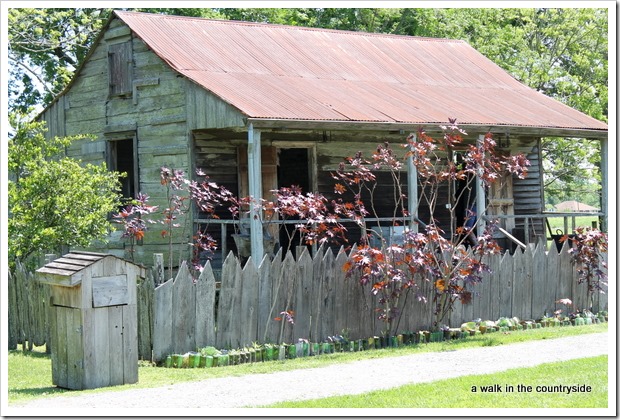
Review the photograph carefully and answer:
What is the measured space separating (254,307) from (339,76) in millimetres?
8840

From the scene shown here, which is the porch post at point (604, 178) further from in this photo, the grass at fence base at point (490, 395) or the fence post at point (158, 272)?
the fence post at point (158, 272)

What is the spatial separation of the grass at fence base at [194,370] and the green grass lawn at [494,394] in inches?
83.1

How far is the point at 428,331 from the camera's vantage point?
14766 mm

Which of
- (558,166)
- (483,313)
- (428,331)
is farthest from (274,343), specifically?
(558,166)

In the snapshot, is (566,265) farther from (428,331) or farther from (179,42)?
(179,42)

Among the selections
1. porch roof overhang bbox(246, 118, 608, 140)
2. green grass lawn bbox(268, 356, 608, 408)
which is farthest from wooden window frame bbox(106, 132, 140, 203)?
green grass lawn bbox(268, 356, 608, 408)

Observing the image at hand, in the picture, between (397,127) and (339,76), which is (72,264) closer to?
(397,127)

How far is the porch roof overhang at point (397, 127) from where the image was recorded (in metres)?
16.5

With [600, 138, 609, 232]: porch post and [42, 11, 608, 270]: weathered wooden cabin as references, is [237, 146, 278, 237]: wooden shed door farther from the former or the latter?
[600, 138, 609, 232]: porch post

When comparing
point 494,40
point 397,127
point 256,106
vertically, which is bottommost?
point 397,127

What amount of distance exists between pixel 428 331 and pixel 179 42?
27.3 ft

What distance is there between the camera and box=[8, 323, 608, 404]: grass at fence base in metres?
11.0

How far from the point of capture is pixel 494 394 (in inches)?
Answer: 390

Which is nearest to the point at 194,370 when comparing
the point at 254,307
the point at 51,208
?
the point at 254,307
